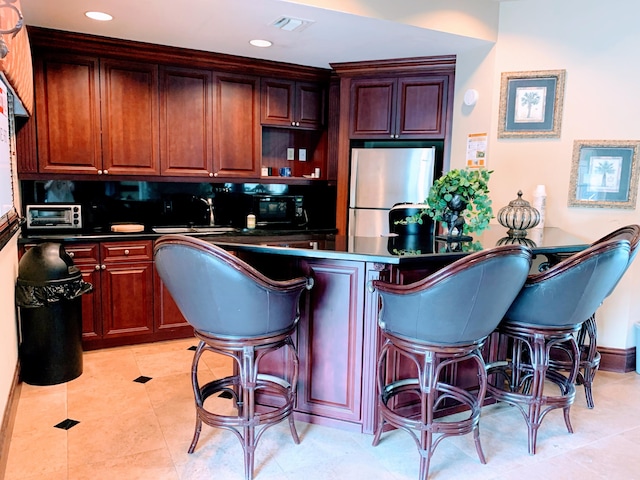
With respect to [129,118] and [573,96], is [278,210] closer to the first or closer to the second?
[129,118]

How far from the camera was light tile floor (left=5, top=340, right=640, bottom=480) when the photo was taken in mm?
2152

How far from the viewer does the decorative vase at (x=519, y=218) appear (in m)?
3.01

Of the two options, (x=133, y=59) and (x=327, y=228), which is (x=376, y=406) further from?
(x=133, y=59)

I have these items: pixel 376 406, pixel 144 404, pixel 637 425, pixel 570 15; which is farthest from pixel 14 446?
pixel 570 15

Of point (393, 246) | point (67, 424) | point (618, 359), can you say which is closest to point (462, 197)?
point (393, 246)

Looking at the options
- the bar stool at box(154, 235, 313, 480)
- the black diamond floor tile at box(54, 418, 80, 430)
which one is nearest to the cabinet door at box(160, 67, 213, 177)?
the black diamond floor tile at box(54, 418, 80, 430)

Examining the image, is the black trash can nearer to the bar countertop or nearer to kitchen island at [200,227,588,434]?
the bar countertop

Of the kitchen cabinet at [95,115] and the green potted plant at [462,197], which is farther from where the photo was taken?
the kitchen cabinet at [95,115]

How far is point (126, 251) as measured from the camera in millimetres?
3627

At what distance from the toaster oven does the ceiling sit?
4.24ft

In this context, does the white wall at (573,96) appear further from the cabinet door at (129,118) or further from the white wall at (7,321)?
the white wall at (7,321)

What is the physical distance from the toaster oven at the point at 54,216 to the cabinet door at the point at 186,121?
0.76m

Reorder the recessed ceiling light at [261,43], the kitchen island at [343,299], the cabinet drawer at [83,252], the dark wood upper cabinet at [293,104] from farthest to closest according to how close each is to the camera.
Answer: the dark wood upper cabinet at [293,104], the recessed ceiling light at [261,43], the cabinet drawer at [83,252], the kitchen island at [343,299]

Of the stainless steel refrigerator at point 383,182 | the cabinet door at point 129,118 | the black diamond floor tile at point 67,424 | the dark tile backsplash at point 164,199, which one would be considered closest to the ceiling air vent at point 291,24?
the cabinet door at point 129,118
